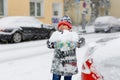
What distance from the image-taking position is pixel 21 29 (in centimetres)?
1827

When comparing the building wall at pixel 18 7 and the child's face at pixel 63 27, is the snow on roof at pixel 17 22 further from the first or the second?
the child's face at pixel 63 27

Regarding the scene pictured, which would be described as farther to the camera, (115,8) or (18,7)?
(115,8)

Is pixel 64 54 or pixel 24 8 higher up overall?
pixel 24 8

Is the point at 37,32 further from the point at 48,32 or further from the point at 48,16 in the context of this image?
the point at 48,16

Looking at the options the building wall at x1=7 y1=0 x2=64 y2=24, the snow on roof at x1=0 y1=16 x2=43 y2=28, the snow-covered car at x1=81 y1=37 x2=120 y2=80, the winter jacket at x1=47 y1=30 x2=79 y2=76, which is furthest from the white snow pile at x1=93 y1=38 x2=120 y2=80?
the building wall at x1=7 y1=0 x2=64 y2=24

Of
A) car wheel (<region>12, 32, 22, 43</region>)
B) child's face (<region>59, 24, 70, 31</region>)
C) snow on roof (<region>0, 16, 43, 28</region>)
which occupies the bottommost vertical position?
car wheel (<region>12, 32, 22, 43</region>)

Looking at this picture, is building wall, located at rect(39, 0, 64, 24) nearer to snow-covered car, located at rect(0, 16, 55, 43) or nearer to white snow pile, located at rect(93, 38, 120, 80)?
snow-covered car, located at rect(0, 16, 55, 43)

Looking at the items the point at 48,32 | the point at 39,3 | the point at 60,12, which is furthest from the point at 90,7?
the point at 48,32

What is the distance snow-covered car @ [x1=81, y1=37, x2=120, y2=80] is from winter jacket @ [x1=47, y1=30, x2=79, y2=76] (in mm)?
866

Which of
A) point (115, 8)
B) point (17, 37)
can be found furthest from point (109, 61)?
point (115, 8)

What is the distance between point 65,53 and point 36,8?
72.7 ft

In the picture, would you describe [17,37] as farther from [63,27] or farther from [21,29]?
[63,27]

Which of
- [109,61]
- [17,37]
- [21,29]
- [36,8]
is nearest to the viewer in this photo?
[109,61]

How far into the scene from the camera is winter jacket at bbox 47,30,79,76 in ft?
17.7
